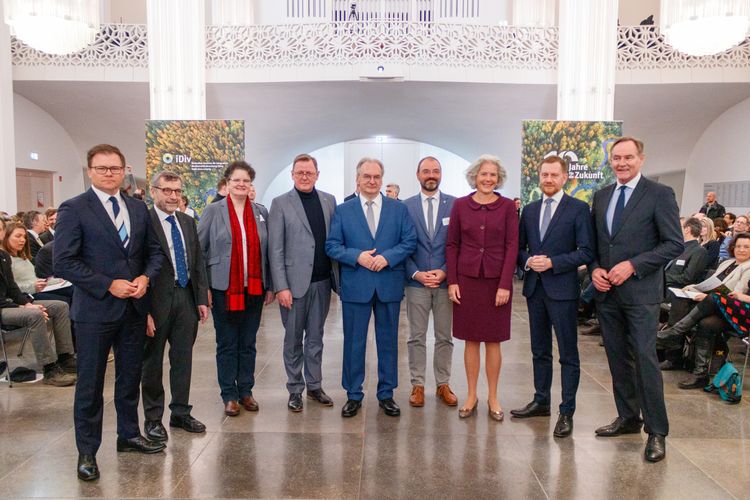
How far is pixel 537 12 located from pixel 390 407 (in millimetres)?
12037

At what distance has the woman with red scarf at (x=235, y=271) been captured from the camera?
3.37m

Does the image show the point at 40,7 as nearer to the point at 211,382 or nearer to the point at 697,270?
the point at 211,382

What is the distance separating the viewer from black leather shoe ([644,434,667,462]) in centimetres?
288

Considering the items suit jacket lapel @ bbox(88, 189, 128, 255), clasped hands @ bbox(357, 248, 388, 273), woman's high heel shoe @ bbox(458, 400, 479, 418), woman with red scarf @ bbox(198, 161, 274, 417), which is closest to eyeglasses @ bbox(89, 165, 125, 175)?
suit jacket lapel @ bbox(88, 189, 128, 255)

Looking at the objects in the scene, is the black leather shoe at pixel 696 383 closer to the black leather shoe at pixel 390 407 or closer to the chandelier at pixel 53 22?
the black leather shoe at pixel 390 407

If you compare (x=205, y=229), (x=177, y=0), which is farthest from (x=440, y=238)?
(x=177, y=0)

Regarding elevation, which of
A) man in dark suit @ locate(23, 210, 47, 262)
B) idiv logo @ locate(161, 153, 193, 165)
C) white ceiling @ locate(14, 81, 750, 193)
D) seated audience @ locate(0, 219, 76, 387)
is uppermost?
white ceiling @ locate(14, 81, 750, 193)

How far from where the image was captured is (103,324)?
105 inches

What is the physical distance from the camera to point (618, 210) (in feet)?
9.91

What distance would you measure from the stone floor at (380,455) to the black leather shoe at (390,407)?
2.0 inches

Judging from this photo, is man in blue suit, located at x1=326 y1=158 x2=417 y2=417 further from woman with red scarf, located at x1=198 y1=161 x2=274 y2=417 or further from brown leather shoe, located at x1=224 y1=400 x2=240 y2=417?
brown leather shoe, located at x1=224 y1=400 x2=240 y2=417

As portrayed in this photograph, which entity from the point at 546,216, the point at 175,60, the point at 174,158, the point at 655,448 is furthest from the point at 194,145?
the point at 655,448

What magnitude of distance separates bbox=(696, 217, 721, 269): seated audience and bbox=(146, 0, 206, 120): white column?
7.52 metres

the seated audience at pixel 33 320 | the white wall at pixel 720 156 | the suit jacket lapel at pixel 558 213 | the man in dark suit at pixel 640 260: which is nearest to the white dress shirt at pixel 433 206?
the suit jacket lapel at pixel 558 213
